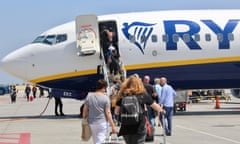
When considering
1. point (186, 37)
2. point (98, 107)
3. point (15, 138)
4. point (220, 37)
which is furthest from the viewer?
point (220, 37)

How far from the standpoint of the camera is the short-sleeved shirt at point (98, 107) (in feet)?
31.6

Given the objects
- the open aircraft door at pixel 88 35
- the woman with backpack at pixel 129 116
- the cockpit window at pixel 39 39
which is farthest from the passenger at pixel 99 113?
the cockpit window at pixel 39 39

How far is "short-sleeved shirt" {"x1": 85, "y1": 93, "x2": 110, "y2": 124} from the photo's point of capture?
9633 millimetres

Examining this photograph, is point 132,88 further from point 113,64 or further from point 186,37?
point 186,37

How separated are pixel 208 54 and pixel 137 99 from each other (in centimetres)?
1472

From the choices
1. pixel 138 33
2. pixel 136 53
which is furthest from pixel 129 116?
pixel 138 33

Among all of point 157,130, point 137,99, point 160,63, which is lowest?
point 157,130

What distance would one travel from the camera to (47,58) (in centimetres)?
2309

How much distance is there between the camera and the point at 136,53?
23062 millimetres

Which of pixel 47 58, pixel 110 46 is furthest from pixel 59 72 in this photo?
pixel 110 46

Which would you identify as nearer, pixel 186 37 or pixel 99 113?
pixel 99 113

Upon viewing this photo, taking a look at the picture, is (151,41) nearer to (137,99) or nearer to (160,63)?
(160,63)

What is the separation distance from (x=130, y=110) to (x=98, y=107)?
3.10 ft

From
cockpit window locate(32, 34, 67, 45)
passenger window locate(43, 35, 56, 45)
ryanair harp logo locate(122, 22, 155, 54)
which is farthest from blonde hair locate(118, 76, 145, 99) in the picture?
passenger window locate(43, 35, 56, 45)
